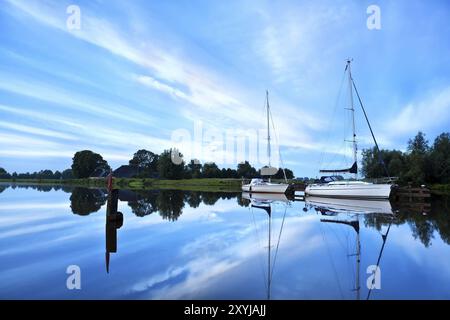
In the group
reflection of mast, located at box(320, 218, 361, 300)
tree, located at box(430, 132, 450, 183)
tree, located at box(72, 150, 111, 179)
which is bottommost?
reflection of mast, located at box(320, 218, 361, 300)

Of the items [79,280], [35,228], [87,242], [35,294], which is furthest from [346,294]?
[35,228]

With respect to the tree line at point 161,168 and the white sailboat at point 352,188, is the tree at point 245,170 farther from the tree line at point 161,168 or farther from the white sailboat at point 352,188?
the white sailboat at point 352,188

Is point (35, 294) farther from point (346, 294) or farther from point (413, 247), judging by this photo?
point (413, 247)

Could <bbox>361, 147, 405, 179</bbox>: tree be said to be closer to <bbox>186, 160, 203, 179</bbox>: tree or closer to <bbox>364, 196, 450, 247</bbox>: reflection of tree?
<bbox>364, 196, 450, 247</bbox>: reflection of tree

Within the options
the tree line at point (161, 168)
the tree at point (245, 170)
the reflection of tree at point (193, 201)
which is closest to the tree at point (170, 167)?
the tree line at point (161, 168)

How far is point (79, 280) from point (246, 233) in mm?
7768

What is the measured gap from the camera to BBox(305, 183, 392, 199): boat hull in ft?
103

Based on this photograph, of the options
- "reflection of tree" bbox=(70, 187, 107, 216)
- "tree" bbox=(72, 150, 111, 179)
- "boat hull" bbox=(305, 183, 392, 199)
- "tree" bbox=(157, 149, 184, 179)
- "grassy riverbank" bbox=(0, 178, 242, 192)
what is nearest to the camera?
"reflection of tree" bbox=(70, 187, 107, 216)

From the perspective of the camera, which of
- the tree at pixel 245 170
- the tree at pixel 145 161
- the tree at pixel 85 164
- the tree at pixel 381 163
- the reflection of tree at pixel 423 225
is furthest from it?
the tree at pixel 145 161

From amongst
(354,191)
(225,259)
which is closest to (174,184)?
(354,191)

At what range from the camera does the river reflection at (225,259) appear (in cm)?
661

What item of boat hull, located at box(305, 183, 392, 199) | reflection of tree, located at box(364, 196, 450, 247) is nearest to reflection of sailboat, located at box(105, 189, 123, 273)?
reflection of tree, located at box(364, 196, 450, 247)

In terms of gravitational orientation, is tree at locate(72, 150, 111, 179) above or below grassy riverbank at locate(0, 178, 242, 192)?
above
